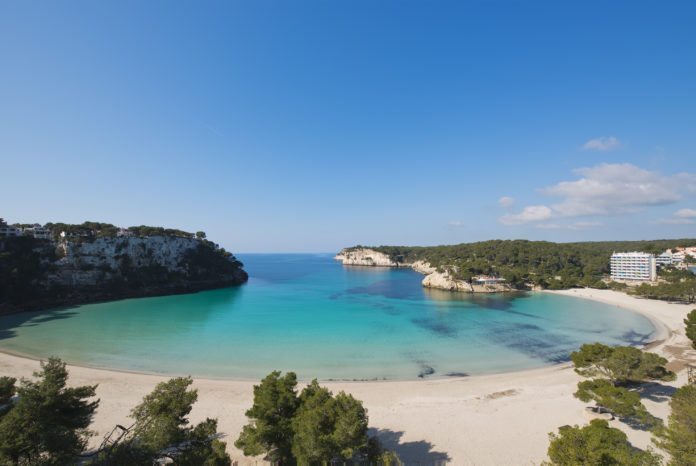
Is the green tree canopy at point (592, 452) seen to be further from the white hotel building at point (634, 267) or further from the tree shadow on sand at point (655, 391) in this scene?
the white hotel building at point (634, 267)

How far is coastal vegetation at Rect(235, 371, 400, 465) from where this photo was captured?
7918mm

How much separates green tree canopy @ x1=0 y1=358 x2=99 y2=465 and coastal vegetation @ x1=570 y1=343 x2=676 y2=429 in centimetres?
1802

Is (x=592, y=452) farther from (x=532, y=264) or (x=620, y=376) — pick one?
(x=532, y=264)

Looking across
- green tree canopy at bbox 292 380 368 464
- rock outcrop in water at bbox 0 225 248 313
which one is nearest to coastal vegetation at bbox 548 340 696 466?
green tree canopy at bbox 292 380 368 464

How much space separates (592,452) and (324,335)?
76.7 feet

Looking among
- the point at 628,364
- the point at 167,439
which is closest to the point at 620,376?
the point at 628,364

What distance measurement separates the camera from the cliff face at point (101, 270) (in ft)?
139

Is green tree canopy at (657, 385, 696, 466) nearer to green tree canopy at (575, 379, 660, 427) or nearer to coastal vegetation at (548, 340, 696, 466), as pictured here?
coastal vegetation at (548, 340, 696, 466)

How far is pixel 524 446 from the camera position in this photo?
35.1 ft

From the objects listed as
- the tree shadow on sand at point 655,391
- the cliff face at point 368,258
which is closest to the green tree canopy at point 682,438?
the tree shadow on sand at point 655,391

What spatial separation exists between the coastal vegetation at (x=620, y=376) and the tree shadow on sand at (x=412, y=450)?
740 cm

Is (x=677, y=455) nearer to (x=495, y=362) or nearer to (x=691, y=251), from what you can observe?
(x=495, y=362)

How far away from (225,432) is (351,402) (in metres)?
→ 6.88

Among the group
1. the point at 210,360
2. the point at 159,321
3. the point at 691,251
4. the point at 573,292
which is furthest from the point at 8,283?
the point at 691,251
